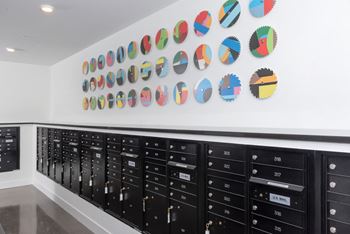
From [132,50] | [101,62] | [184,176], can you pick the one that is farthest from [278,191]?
[101,62]

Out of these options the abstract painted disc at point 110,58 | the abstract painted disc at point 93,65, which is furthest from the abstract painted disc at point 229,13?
the abstract painted disc at point 93,65

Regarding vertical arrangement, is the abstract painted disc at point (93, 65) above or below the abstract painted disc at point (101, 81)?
above

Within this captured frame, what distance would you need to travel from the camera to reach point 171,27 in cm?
260

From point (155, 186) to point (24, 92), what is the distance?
4376 millimetres

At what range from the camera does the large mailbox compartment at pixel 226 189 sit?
5.05 feet

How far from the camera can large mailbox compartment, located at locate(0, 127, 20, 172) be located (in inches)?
195

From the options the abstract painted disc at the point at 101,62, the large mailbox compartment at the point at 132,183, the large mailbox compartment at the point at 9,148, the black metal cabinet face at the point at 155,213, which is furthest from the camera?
the large mailbox compartment at the point at 9,148

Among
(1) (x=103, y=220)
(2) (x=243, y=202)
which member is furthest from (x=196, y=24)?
(1) (x=103, y=220)

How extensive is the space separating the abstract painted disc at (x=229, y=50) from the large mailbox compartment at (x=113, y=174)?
128cm

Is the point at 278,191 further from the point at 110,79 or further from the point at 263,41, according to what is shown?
the point at 110,79

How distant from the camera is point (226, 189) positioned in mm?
1633

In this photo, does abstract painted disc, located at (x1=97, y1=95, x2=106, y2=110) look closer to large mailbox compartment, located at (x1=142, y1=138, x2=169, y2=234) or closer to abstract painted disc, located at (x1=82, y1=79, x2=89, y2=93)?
abstract painted disc, located at (x1=82, y1=79, x2=89, y2=93)

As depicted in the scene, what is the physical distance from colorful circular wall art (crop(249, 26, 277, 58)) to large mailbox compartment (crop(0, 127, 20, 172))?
15.6ft

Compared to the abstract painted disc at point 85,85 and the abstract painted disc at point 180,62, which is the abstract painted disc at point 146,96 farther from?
the abstract painted disc at point 85,85
